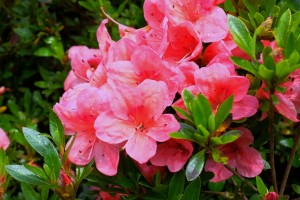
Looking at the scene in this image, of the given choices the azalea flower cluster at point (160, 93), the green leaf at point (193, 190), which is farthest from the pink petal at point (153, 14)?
the green leaf at point (193, 190)

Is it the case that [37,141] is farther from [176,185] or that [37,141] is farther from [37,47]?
[37,47]

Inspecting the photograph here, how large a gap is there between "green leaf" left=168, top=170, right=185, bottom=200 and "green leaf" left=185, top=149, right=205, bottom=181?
125mm

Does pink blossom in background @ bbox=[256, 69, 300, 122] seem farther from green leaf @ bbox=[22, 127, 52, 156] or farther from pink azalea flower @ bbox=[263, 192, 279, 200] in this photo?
green leaf @ bbox=[22, 127, 52, 156]

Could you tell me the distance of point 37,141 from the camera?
4.67ft

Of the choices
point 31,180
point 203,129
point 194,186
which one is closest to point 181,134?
point 203,129

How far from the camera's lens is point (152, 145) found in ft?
4.31

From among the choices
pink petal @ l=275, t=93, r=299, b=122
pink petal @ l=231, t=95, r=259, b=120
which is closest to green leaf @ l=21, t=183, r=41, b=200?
pink petal @ l=231, t=95, r=259, b=120

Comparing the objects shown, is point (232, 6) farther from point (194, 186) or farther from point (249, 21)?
point (194, 186)

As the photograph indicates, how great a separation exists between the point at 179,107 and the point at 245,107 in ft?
0.53

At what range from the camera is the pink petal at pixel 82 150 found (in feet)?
4.66

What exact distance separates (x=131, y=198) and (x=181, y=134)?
1.00 feet

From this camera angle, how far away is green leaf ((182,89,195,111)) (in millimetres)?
1277

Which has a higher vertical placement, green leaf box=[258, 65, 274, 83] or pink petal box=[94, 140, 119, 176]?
green leaf box=[258, 65, 274, 83]

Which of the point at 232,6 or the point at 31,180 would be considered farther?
the point at 232,6
